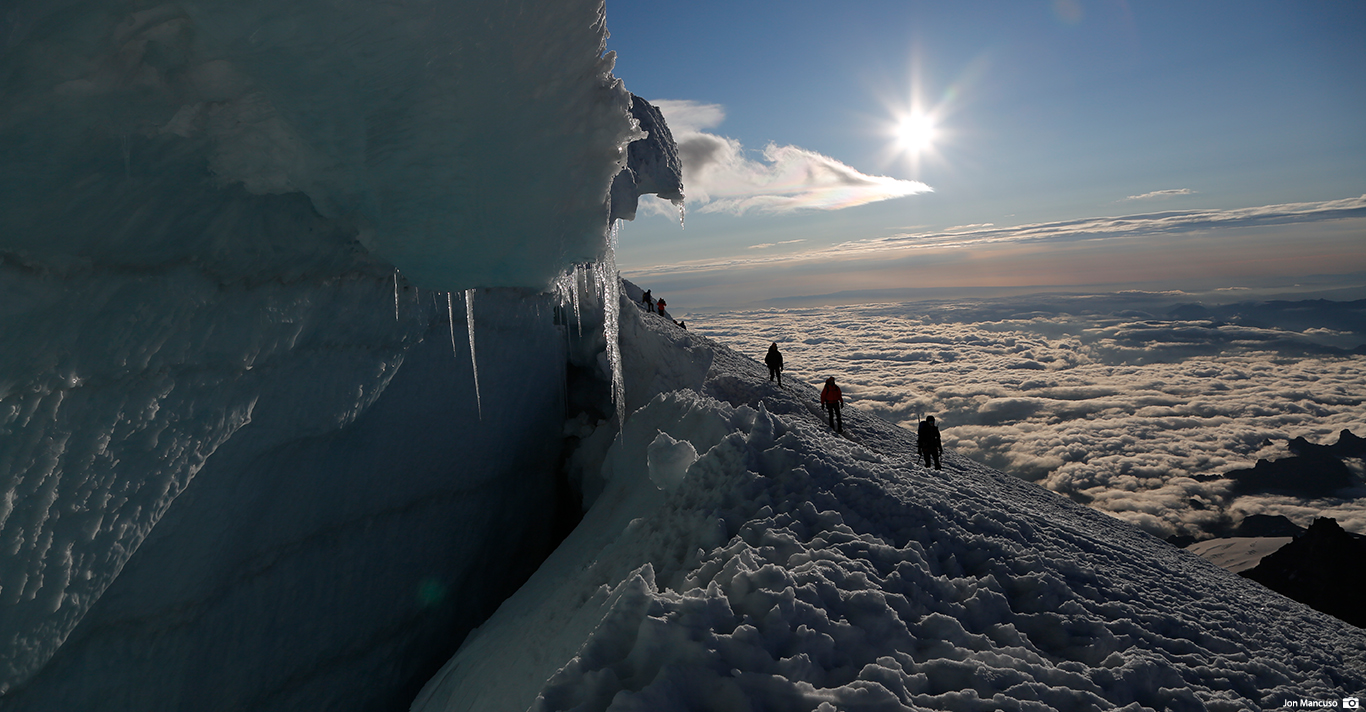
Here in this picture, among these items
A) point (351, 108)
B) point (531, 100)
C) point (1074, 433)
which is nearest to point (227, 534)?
point (351, 108)

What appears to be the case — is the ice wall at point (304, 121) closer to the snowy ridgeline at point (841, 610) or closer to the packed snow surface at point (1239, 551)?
the snowy ridgeline at point (841, 610)

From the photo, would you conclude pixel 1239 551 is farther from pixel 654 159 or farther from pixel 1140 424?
pixel 1140 424

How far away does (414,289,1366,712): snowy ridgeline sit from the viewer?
3.28 m

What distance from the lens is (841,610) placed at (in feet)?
12.9

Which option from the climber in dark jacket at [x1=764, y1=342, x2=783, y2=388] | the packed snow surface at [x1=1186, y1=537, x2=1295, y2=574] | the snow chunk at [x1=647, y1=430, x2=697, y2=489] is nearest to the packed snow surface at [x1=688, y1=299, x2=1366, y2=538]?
the packed snow surface at [x1=1186, y1=537, x2=1295, y2=574]

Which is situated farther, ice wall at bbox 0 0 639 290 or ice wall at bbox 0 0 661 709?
ice wall at bbox 0 0 661 709

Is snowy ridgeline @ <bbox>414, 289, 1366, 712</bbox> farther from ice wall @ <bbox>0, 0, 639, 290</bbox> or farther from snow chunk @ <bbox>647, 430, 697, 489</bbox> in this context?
ice wall @ <bbox>0, 0, 639, 290</bbox>

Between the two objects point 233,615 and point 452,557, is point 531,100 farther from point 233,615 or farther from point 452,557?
point 452,557

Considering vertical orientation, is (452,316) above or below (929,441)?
above

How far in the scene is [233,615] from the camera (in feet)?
20.6

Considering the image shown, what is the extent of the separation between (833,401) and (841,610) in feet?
30.4

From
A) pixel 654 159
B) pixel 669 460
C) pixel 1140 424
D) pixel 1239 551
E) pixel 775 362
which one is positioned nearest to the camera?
pixel 669 460

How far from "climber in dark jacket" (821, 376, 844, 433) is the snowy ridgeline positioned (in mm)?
4358

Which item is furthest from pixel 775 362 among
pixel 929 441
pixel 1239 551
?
pixel 1239 551
